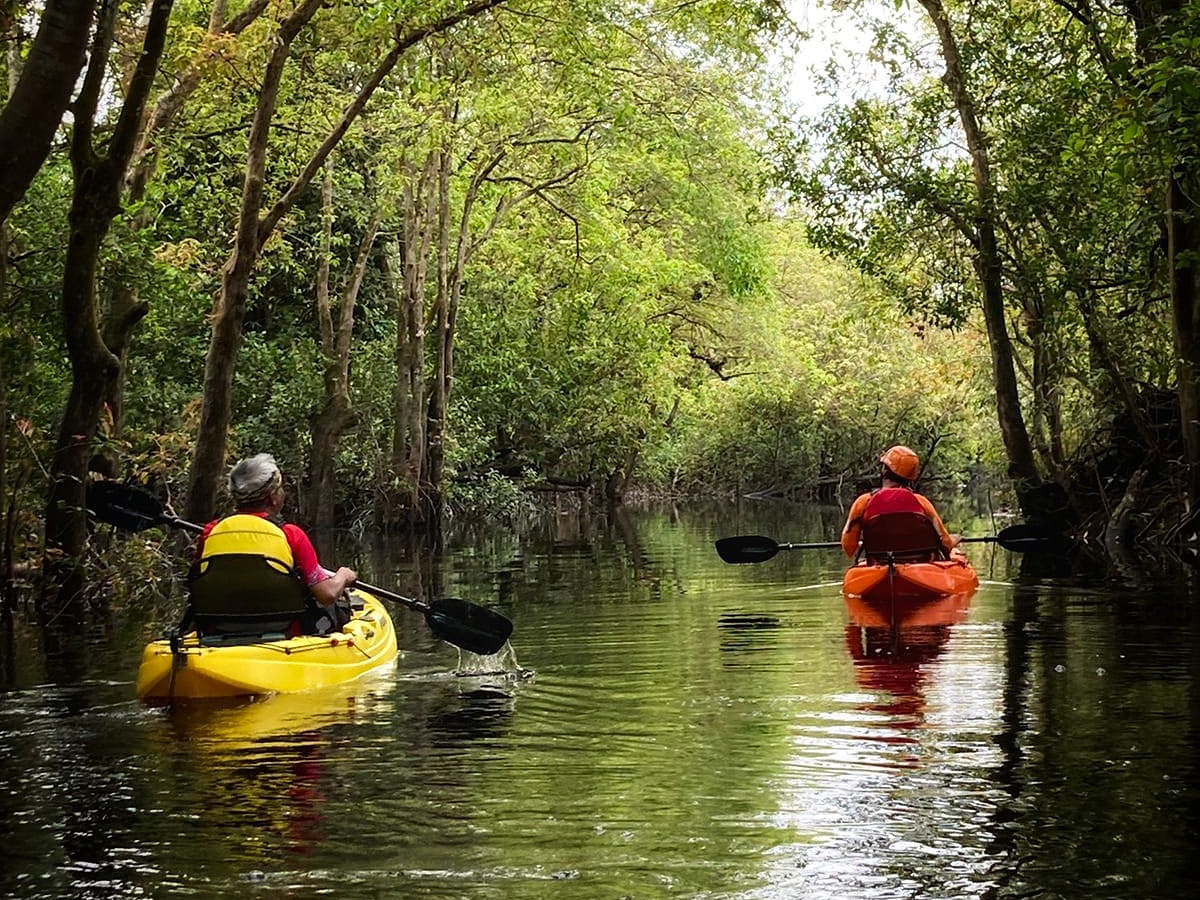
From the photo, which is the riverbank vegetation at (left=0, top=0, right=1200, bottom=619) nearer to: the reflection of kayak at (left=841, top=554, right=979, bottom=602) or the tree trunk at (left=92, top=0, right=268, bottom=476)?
the tree trunk at (left=92, top=0, right=268, bottom=476)

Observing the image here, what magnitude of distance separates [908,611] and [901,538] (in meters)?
0.77

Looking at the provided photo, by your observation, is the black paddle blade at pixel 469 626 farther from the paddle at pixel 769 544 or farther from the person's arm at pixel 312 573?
the paddle at pixel 769 544

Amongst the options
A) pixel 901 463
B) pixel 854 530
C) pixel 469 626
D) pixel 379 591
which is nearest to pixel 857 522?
pixel 854 530

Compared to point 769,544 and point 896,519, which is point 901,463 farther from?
point 769,544

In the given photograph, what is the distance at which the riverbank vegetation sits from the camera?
49.2 ft

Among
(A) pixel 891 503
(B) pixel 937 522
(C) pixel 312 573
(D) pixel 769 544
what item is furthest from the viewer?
(D) pixel 769 544

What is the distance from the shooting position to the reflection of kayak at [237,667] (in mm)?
8703

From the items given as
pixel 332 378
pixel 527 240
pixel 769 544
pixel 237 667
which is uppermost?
pixel 527 240

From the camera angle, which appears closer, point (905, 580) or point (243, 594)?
point (243, 594)

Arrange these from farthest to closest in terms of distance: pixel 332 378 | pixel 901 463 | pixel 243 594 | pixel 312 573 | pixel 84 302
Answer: pixel 332 378
pixel 84 302
pixel 901 463
pixel 312 573
pixel 243 594

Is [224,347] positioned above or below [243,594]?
above

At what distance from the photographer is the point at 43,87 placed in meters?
6.18

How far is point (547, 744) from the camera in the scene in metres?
7.46

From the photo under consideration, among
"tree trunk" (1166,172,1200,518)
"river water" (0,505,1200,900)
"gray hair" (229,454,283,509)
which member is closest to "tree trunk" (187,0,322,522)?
"river water" (0,505,1200,900)
